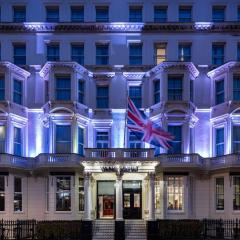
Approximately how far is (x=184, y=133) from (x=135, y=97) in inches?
214

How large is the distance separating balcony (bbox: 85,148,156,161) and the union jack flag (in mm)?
1204

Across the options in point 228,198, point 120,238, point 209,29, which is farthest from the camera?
point 209,29

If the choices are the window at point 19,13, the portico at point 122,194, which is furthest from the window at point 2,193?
the window at point 19,13

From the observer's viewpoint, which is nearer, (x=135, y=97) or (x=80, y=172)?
(x=80, y=172)

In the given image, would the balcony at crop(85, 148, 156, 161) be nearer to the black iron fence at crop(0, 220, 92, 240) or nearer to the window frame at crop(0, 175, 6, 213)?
the black iron fence at crop(0, 220, 92, 240)

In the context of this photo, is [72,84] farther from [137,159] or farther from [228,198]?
[228,198]

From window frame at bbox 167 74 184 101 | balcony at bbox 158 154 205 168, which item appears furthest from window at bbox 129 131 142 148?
window frame at bbox 167 74 184 101

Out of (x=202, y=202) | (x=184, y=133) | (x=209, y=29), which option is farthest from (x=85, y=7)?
(x=202, y=202)

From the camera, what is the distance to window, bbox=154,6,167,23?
46.8 metres

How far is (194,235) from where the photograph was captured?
130ft

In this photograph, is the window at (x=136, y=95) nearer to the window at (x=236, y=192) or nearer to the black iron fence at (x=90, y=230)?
the window at (x=236, y=192)

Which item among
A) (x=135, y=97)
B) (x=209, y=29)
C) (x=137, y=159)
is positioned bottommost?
(x=137, y=159)

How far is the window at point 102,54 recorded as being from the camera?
46406mm

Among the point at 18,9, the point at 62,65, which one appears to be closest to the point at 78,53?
the point at 62,65
